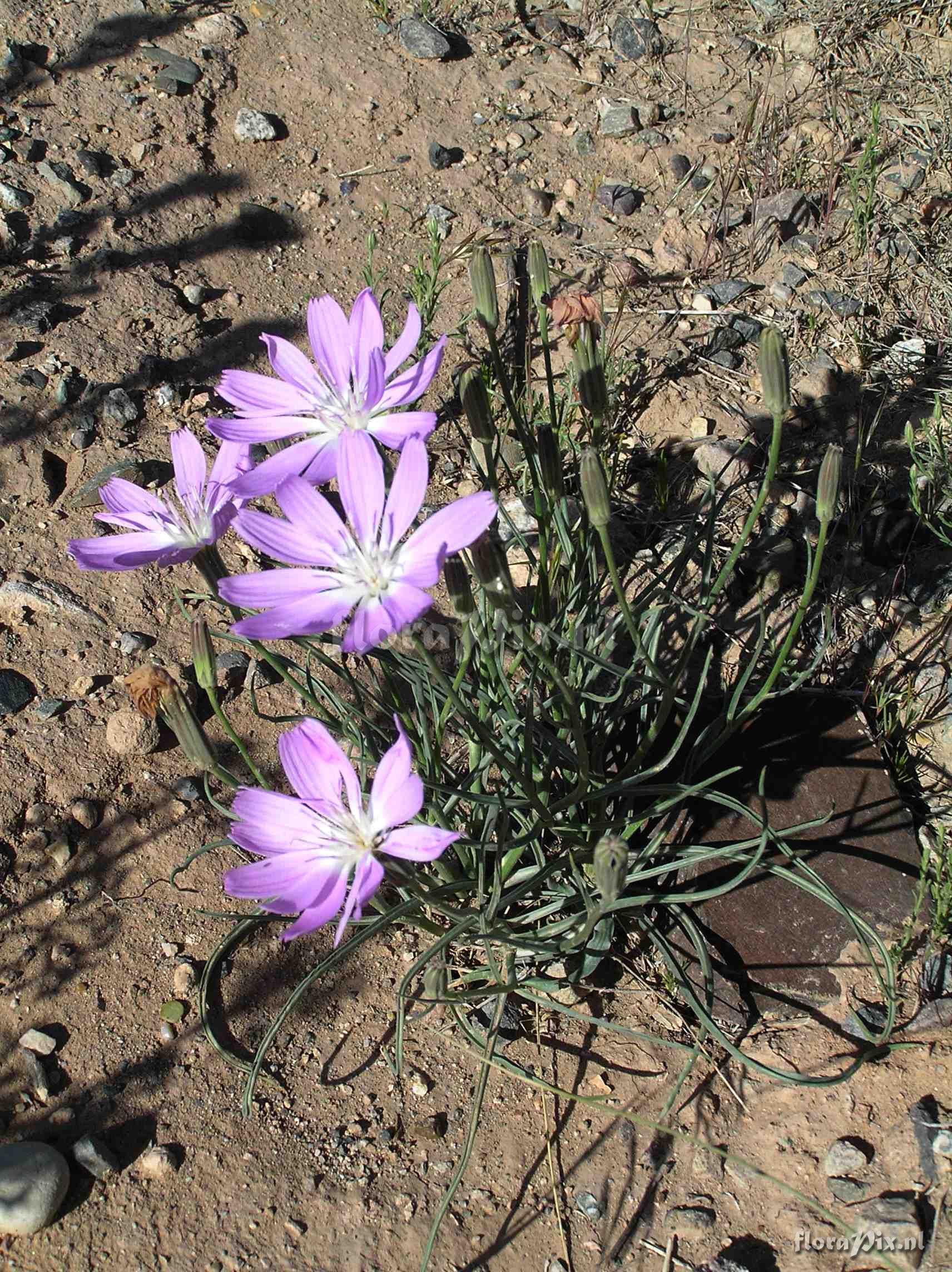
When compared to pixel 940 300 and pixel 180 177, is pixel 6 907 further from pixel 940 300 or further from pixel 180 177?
pixel 940 300

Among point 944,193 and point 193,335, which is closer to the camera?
point 193,335

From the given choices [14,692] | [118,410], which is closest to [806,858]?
[14,692]

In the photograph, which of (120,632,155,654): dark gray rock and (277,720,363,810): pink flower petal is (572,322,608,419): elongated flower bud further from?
(120,632,155,654): dark gray rock

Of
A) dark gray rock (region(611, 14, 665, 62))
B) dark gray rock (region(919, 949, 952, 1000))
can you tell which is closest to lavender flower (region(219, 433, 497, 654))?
dark gray rock (region(919, 949, 952, 1000))

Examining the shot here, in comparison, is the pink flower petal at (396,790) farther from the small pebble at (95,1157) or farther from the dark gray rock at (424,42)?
the dark gray rock at (424,42)

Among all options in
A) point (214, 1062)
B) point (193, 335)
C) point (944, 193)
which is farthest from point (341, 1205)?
point (944, 193)

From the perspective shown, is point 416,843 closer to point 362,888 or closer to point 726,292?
point 362,888
